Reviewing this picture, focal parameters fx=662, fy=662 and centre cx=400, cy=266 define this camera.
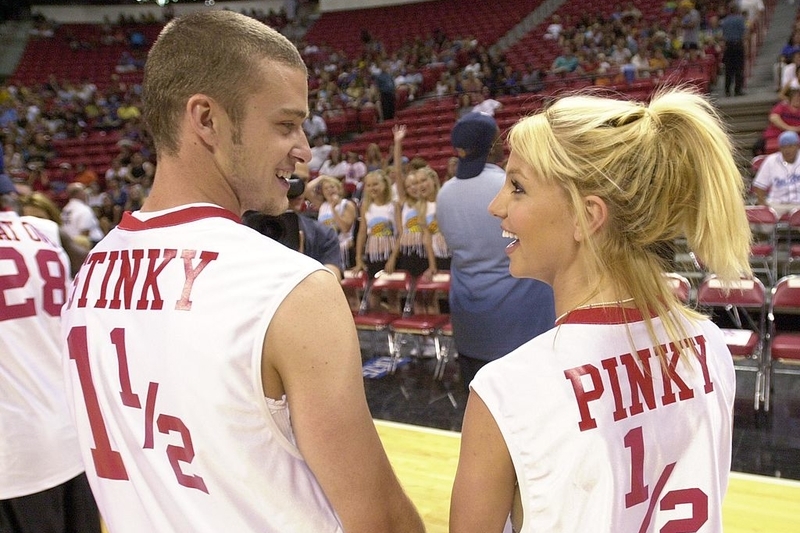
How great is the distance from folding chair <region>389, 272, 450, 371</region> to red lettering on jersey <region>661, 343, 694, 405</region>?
4.48 m

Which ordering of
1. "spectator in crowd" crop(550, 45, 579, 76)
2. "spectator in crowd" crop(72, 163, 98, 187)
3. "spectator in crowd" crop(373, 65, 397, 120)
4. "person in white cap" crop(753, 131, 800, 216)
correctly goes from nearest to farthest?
"person in white cap" crop(753, 131, 800, 216) < "spectator in crowd" crop(550, 45, 579, 76) < "spectator in crowd" crop(72, 163, 98, 187) < "spectator in crowd" crop(373, 65, 397, 120)

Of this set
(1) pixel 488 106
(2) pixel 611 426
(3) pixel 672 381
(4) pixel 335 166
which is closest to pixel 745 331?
(3) pixel 672 381

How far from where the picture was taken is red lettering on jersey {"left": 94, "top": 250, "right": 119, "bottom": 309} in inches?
39.7

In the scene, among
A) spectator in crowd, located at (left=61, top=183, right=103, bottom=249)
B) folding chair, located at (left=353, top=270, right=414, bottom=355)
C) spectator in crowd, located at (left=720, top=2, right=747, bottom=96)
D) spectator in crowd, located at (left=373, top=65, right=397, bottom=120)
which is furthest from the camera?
spectator in crowd, located at (left=373, top=65, right=397, bottom=120)

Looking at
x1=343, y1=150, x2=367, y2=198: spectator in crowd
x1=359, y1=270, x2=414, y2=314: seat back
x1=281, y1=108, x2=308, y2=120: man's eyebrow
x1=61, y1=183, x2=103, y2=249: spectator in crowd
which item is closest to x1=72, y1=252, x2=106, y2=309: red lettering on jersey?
x1=281, y1=108, x2=308, y2=120: man's eyebrow

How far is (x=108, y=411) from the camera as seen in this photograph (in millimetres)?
997

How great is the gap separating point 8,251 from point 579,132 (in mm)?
1666

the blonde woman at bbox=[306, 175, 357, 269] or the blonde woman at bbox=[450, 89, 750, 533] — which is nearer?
the blonde woman at bbox=[450, 89, 750, 533]

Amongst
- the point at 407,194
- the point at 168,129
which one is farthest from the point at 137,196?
the point at 168,129

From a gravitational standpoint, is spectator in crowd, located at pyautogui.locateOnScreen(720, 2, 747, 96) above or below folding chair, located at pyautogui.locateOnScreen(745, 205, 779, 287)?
above

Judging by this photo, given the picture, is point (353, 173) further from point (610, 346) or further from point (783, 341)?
point (610, 346)

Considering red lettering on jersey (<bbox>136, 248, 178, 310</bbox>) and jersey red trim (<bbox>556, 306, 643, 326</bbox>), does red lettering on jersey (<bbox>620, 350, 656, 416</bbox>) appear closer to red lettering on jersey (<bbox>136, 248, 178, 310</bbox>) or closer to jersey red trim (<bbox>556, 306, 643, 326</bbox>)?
jersey red trim (<bbox>556, 306, 643, 326</bbox>)

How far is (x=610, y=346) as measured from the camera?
948 millimetres

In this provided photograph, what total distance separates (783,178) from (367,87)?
10875 millimetres
